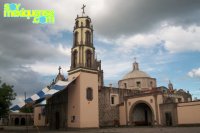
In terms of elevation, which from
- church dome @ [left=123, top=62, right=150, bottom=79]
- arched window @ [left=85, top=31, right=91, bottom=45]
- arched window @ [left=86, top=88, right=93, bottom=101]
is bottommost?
arched window @ [left=86, top=88, right=93, bottom=101]

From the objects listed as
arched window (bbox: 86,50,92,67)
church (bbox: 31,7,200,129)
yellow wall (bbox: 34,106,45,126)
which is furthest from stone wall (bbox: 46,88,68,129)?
yellow wall (bbox: 34,106,45,126)

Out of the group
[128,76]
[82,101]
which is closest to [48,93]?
[82,101]

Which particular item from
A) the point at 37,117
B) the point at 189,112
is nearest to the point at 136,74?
the point at 189,112

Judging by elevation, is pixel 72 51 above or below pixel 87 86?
above

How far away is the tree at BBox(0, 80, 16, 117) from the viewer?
31.2m

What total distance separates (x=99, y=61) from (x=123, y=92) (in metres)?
21.8

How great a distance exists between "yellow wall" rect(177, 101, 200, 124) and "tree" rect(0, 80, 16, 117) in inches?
895

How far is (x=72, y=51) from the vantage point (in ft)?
109

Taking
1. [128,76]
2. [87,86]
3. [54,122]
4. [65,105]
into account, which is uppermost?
[128,76]

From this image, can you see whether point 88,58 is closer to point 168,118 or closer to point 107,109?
point 107,109

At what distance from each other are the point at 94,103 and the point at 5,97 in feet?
39.1

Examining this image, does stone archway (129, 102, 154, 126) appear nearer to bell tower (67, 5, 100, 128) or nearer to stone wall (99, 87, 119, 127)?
stone wall (99, 87, 119, 127)

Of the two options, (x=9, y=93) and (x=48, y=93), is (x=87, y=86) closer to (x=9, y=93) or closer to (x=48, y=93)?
(x=48, y=93)

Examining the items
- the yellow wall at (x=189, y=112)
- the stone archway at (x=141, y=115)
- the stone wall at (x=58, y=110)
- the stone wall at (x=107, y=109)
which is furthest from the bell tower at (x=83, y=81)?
the yellow wall at (x=189, y=112)
